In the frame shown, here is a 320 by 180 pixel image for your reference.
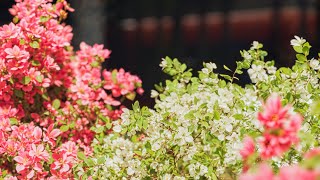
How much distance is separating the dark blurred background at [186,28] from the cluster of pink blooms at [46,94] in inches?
161

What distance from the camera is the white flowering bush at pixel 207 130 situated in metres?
2.69

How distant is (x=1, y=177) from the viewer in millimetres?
3008

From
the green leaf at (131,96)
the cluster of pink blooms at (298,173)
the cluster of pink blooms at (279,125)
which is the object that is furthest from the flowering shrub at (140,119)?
the cluster of pink blooms at (298,173)

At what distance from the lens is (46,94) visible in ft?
11.3

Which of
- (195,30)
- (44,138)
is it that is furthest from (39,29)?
(195,30)

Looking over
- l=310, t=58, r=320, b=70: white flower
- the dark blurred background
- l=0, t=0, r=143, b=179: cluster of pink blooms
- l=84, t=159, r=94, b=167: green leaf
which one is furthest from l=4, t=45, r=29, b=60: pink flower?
the dark blurred background

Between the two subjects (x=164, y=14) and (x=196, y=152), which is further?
(x=164, y=14)

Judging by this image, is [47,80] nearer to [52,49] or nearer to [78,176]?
[52,49]

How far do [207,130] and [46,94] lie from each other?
1.01 metres

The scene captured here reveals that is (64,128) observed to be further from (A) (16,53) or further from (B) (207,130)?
(B) (207,130)

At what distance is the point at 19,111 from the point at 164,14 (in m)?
5.11

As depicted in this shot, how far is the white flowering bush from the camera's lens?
2.69m

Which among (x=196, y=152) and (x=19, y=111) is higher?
(x=19, y=111)

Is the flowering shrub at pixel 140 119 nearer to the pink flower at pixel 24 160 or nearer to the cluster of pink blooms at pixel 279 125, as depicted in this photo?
the pink flower at pixel 24 160
